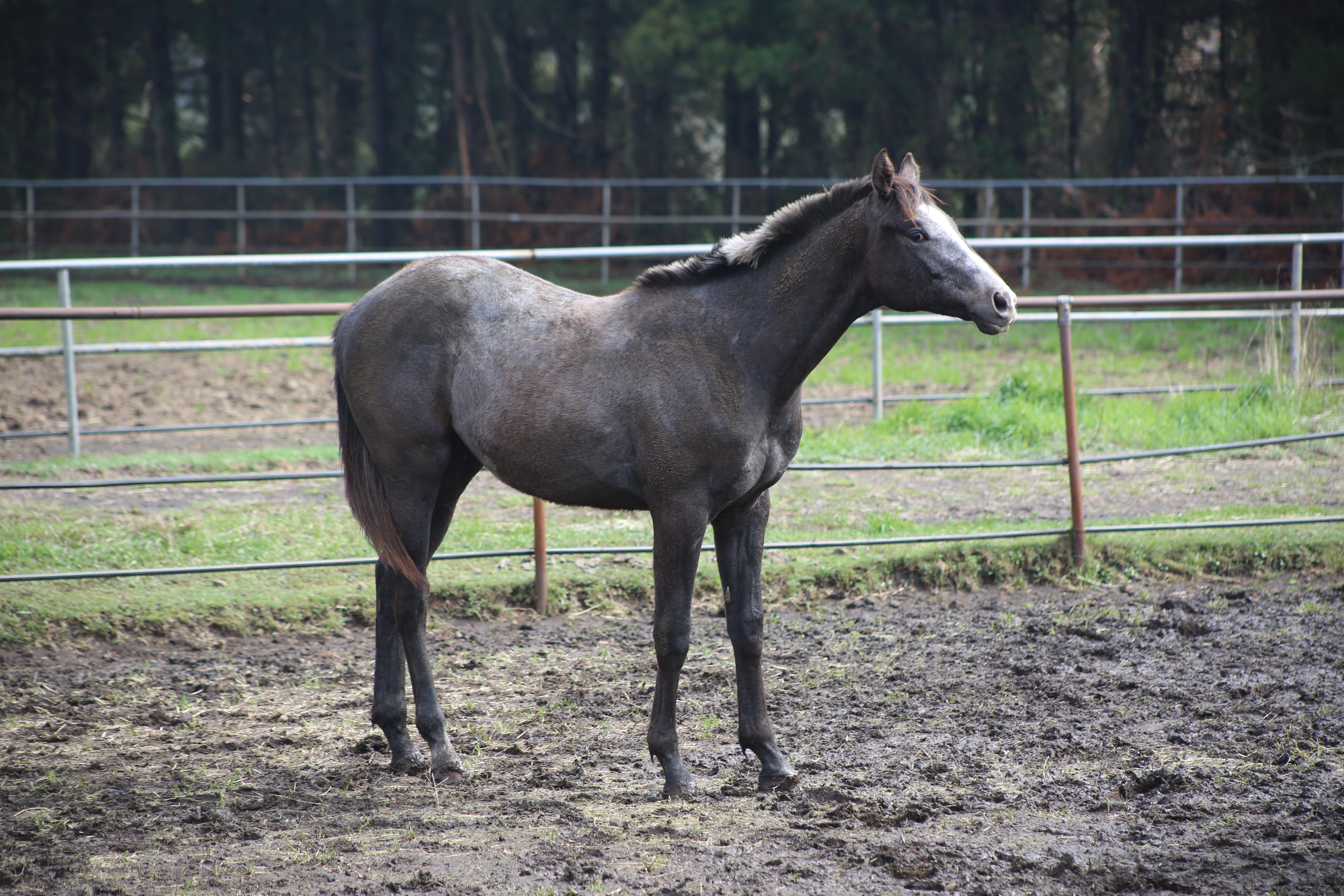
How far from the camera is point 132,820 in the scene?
319cm

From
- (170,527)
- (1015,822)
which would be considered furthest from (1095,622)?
(170,527)

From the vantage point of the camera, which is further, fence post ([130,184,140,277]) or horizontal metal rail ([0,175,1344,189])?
fence post ([130,184,140,277])

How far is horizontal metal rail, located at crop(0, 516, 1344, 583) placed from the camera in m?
4.79

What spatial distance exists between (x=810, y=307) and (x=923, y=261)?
0.37 m

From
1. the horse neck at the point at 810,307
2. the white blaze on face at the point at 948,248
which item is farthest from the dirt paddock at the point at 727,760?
the white blaze on face at the point at 948,248

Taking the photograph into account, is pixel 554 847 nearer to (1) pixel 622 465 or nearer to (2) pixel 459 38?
(1) pixel 622 465

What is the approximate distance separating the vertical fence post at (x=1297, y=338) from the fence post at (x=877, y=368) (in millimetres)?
2729

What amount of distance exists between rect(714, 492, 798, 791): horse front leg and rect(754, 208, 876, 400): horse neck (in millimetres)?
457

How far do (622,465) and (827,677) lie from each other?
1.52m

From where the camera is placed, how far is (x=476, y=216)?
14867 mm

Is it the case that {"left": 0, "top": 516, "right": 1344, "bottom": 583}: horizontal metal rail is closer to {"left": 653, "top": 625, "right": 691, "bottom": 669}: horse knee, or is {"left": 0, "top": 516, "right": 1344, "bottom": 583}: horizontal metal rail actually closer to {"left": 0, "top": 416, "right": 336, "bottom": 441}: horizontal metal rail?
{"left": 653, "top": 625, "right": 691, "bottom": 669}: horse knee

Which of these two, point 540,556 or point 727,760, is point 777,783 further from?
point 540,556

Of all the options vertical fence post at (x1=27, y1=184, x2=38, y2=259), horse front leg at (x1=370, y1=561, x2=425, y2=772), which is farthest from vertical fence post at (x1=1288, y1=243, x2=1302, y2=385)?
vertical fence post at (x1=27, y1=184, x2=38, y2=259)

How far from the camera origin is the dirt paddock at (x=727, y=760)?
287 cm
